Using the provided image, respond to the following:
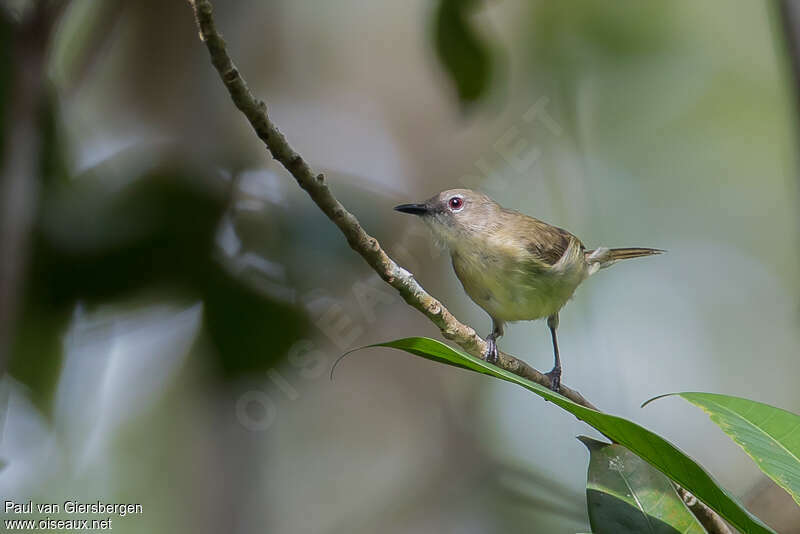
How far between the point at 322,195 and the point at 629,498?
3.16 ft

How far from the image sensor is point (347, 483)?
16.9ft

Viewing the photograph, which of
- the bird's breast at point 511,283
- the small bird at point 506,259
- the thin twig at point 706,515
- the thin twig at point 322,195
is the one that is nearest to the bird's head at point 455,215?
the small bird at point 506,259

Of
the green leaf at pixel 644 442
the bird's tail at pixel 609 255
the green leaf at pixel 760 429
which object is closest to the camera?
the green leaf at pixel 644 442

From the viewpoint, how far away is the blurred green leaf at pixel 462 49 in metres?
2.91

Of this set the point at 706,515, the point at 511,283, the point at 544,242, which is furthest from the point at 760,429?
the point at 544,242

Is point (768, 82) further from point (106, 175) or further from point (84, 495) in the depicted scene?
point (84, 495)

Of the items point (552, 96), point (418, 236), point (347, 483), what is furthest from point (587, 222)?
point (347, 483)

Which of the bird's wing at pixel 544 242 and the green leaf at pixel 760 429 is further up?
the green leaf at pixel 760 429

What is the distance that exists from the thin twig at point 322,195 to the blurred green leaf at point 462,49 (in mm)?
1218

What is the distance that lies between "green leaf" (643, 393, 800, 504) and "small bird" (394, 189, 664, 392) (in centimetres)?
136

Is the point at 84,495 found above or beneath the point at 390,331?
beneath

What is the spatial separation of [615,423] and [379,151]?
323 cm

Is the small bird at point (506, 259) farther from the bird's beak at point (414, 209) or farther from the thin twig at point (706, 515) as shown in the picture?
the thin twig at point (706, 515)

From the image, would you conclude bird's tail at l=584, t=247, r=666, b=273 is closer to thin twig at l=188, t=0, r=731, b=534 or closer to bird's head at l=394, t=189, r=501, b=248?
bird's head at l=394, t=189, r=501, b=248
